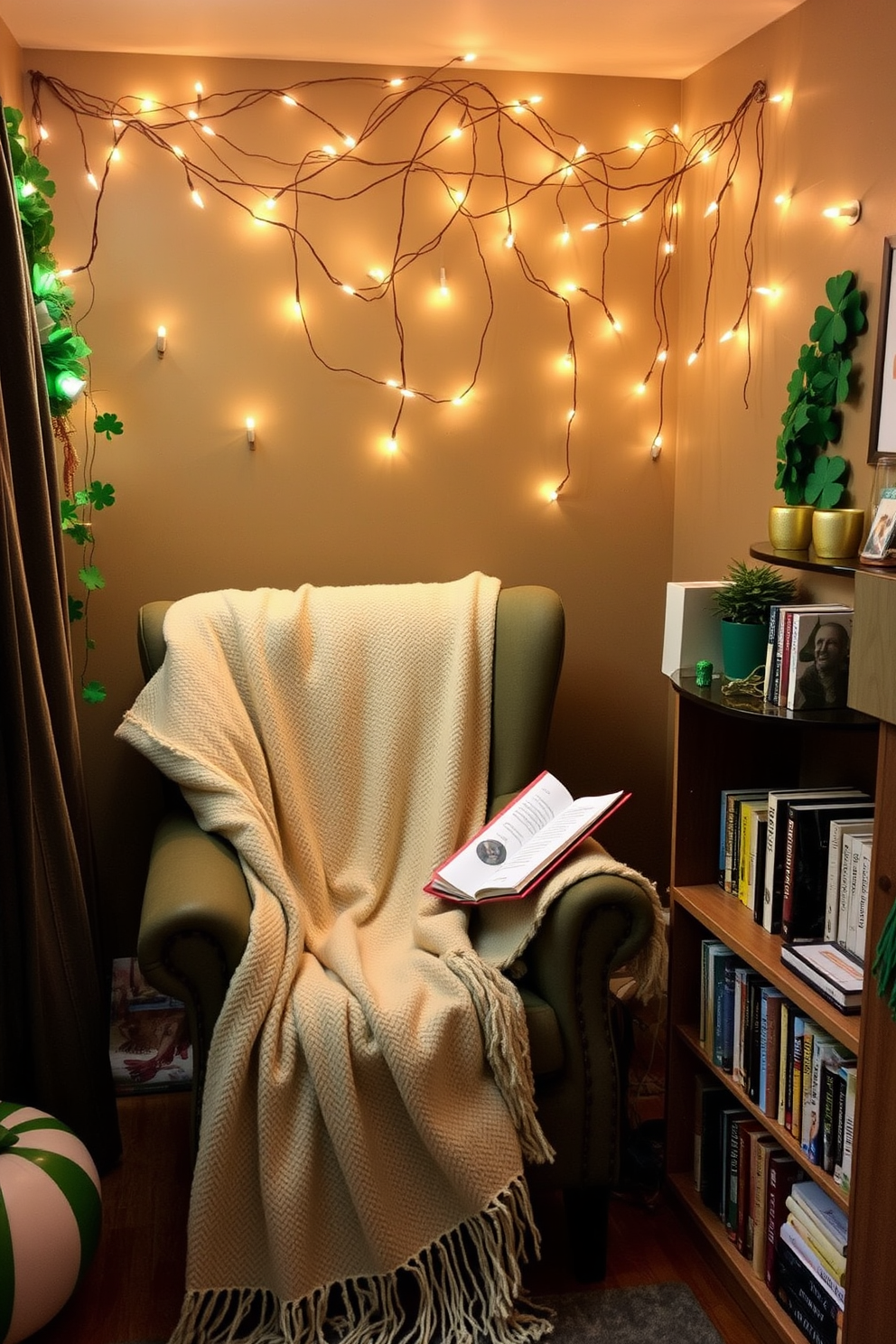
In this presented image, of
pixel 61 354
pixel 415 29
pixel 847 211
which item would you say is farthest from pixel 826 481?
pixel 61 354

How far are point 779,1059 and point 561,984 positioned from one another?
36 centimetres

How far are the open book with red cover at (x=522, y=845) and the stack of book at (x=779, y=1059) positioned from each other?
324 mm

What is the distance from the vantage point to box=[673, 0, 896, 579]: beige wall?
6.70ft

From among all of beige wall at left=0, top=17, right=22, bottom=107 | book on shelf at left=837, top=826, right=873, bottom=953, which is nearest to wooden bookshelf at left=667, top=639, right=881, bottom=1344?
book on shelf at left=837, top=826, right=873, bottom=953

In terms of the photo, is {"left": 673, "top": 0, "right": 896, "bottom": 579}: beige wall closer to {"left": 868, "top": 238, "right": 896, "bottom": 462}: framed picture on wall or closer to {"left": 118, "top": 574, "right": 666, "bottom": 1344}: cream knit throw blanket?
{"left": 868, "top": 238, "right": 896, "bottom": 462}: framed picture on wall

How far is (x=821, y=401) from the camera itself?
7.22ft

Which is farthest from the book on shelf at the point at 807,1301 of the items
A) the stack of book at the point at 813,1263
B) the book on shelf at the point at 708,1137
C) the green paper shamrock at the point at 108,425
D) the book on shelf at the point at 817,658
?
the green paper shamrock at the point at 108,425

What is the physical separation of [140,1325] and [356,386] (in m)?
1.92

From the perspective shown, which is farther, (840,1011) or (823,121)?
(823,121)

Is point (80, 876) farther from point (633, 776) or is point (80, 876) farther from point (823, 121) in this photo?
point (823, 121)

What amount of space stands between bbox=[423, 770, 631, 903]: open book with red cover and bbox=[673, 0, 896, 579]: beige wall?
2.37 ft

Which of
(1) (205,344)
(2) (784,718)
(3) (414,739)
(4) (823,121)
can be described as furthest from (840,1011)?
(1) (205,344)

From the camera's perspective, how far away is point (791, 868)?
77.0 inches

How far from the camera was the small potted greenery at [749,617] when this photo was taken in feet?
7.02
